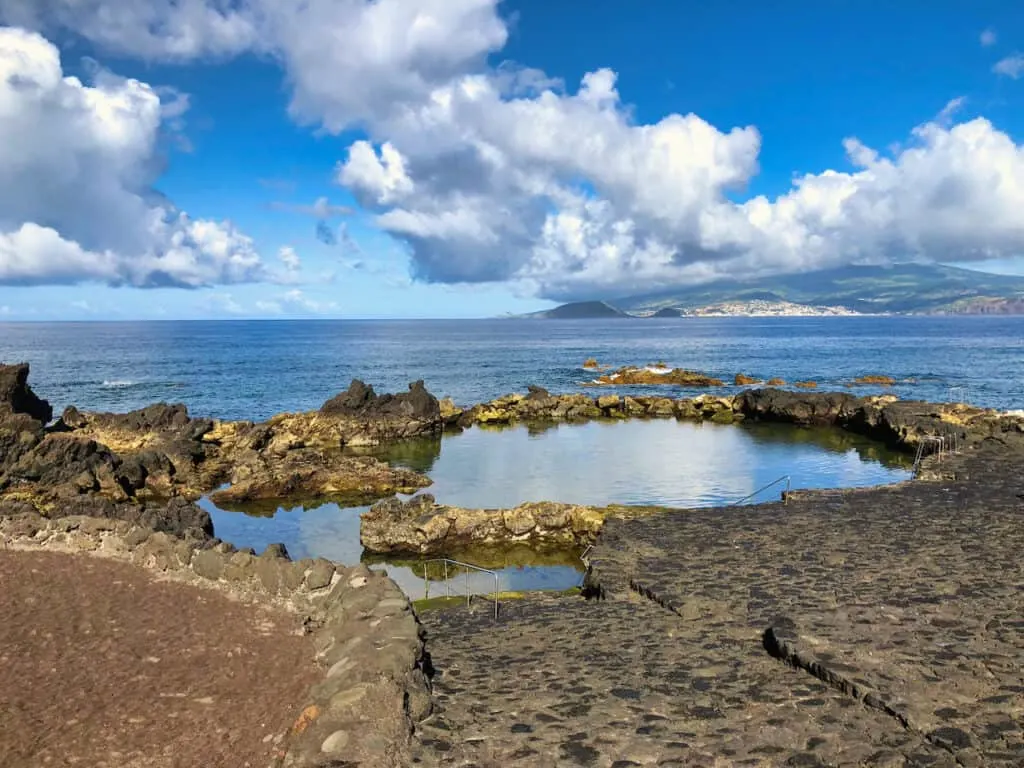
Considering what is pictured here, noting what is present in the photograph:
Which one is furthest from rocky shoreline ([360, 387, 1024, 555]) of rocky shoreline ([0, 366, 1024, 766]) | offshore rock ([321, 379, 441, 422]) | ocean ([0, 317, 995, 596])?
offshore rock ([321, 379, 441, 422])

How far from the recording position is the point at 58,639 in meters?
13.9

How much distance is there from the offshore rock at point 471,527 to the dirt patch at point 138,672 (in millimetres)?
10835

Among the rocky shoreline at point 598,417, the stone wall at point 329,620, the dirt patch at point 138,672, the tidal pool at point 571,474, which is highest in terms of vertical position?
the stone wall at point 329,620

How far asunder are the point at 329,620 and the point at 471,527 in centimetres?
1378

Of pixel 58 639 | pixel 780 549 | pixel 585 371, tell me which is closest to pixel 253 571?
pixel 58 639

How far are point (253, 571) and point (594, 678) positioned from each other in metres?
8.72

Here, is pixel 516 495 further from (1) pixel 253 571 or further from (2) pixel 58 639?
(2) pixel 58 639

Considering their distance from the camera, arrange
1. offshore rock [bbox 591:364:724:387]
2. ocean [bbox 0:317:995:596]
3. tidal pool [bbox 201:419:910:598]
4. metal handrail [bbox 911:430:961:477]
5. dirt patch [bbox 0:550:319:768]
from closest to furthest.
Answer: dirt patch [bbox 0:550:319:768], tidal pool [bbox 201:419:910:598], ocean [bbox 0:317:995:596], metal handrail [bbox 911:430:961:477], offshore rock [bbox 591:364:724:387]

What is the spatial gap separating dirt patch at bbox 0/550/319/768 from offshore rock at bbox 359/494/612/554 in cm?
1083

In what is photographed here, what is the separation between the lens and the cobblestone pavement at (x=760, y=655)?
9195mm

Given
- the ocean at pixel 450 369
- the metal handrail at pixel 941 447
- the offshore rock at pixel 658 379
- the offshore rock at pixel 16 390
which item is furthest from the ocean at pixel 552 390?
the offshore rock at pixel 16 390

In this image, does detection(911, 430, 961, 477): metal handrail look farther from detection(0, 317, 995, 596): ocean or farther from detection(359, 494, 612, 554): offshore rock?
detection(359, 494, 612, 554): offshore rock

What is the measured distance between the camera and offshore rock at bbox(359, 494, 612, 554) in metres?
27.4

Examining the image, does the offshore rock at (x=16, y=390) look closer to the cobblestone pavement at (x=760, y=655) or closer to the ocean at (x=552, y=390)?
the ocean at (x=552, y=390)
